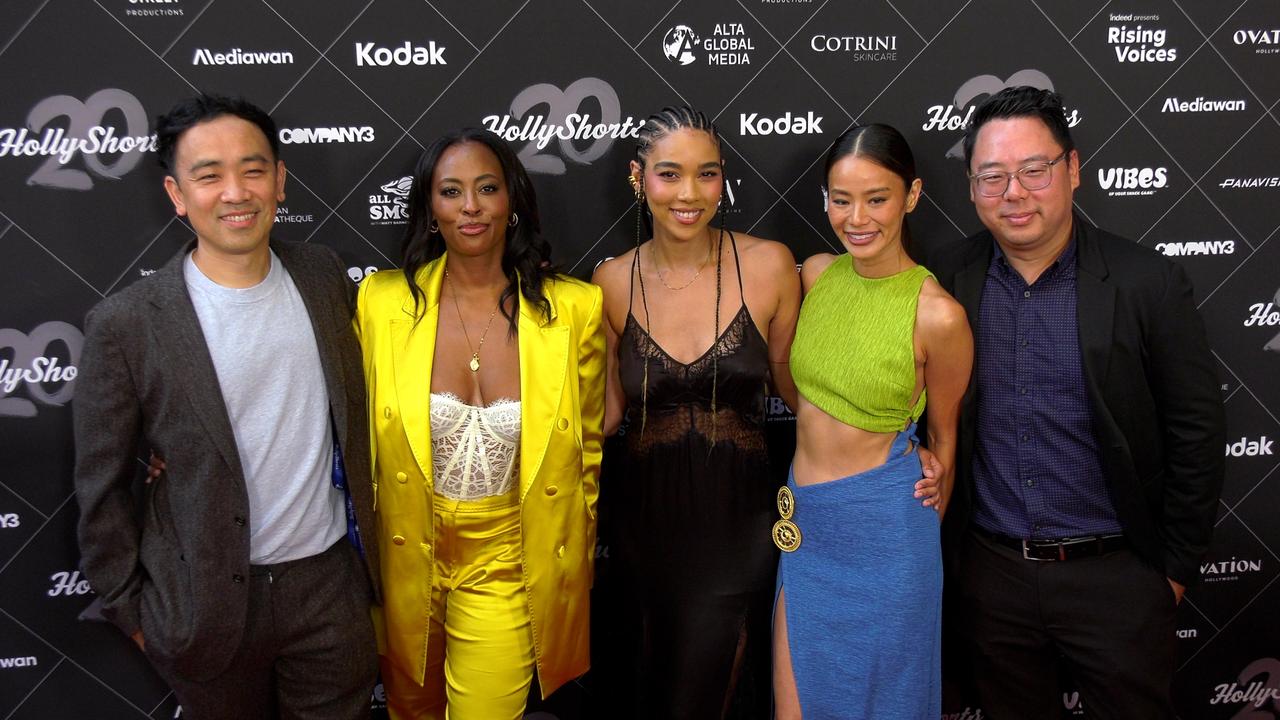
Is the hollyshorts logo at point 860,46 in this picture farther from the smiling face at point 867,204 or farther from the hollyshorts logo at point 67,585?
the hollyshorts logo at point 67,585

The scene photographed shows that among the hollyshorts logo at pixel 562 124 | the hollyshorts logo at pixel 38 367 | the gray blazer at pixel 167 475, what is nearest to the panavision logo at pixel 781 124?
the hollyshorts logo at pixel 562 124

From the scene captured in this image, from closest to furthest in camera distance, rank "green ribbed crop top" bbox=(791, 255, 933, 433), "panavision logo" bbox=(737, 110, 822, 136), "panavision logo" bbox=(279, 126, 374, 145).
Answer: "green ribbed crop top" bbox=(791, 255, 933, 433) → "panavision logo" bbox=(279, 126, 374, 145) → "panavision logo" bbox=(737, 110, 822, 136)

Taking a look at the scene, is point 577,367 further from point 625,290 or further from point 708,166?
point 708,166

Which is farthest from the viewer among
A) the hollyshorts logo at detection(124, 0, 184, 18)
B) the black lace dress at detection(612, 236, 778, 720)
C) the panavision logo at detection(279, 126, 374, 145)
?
the panavision logo at detection(279, 126, 374, 145)

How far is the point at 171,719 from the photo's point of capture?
11.5 feet

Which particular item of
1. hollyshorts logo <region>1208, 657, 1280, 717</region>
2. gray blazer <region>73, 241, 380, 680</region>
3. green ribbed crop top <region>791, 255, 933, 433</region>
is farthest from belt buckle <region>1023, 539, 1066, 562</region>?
gray blazer <region>73, 241, 380, 680</region>

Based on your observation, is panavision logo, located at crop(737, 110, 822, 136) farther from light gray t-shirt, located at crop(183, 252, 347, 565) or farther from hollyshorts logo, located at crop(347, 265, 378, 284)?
light gray t-shirt, located at crop(183, 252, 347, 565)

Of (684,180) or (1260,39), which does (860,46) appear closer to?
(684,180)

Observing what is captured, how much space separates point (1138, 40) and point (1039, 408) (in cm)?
175

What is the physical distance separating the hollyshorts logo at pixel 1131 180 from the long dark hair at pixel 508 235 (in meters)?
2.28

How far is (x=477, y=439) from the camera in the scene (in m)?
2.57

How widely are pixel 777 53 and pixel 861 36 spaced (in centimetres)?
33

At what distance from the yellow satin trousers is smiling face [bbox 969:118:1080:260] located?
1.66 meters

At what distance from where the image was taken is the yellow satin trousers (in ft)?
8.59
